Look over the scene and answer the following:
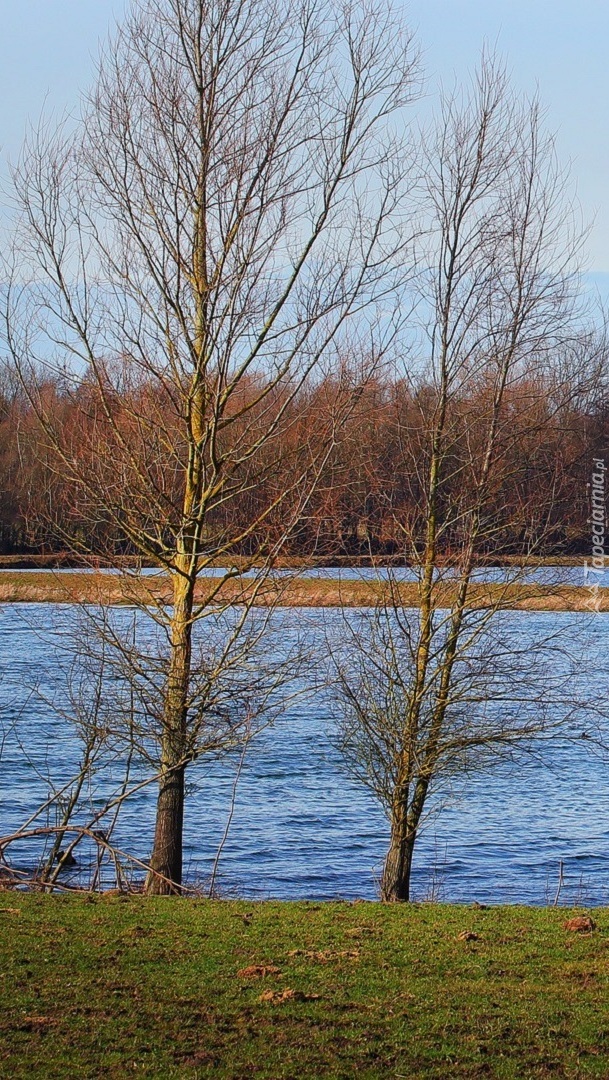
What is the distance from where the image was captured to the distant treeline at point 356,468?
34.0 feet

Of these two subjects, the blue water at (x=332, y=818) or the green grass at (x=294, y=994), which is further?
the blue water at (x=332, y=818)

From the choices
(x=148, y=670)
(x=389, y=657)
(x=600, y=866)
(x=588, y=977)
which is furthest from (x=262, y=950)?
(x=600, y=866)

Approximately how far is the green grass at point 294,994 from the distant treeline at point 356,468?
11.3 feet

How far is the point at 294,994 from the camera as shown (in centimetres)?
627

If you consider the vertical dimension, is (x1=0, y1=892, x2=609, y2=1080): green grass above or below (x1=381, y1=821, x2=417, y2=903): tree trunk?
above

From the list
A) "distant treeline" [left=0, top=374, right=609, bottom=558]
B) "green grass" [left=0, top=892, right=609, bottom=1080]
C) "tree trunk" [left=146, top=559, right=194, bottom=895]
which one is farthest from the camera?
"distant treeline" [left=0, top=374, right=609, bottom=558]

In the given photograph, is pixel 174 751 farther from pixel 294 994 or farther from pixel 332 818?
pixel 332 818

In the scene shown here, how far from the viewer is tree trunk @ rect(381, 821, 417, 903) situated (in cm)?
1112

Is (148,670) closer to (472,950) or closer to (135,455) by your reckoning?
(135,455)

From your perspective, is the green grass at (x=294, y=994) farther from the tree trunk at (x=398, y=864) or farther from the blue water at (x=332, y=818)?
the blue water at (x=332, y=818)

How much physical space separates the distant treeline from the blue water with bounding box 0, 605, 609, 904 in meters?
0.95

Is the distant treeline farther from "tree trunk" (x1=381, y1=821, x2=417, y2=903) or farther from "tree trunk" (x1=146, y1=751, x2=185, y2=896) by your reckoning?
"tree trunk" (x1=381, y1=821, x2=417, y2=903)

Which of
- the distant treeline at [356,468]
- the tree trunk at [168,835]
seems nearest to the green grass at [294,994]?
the tree trunk at [168,835]

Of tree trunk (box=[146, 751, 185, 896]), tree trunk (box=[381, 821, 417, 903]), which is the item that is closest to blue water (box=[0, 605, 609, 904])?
tree trunk (box=[146, 751, 185, 896])
